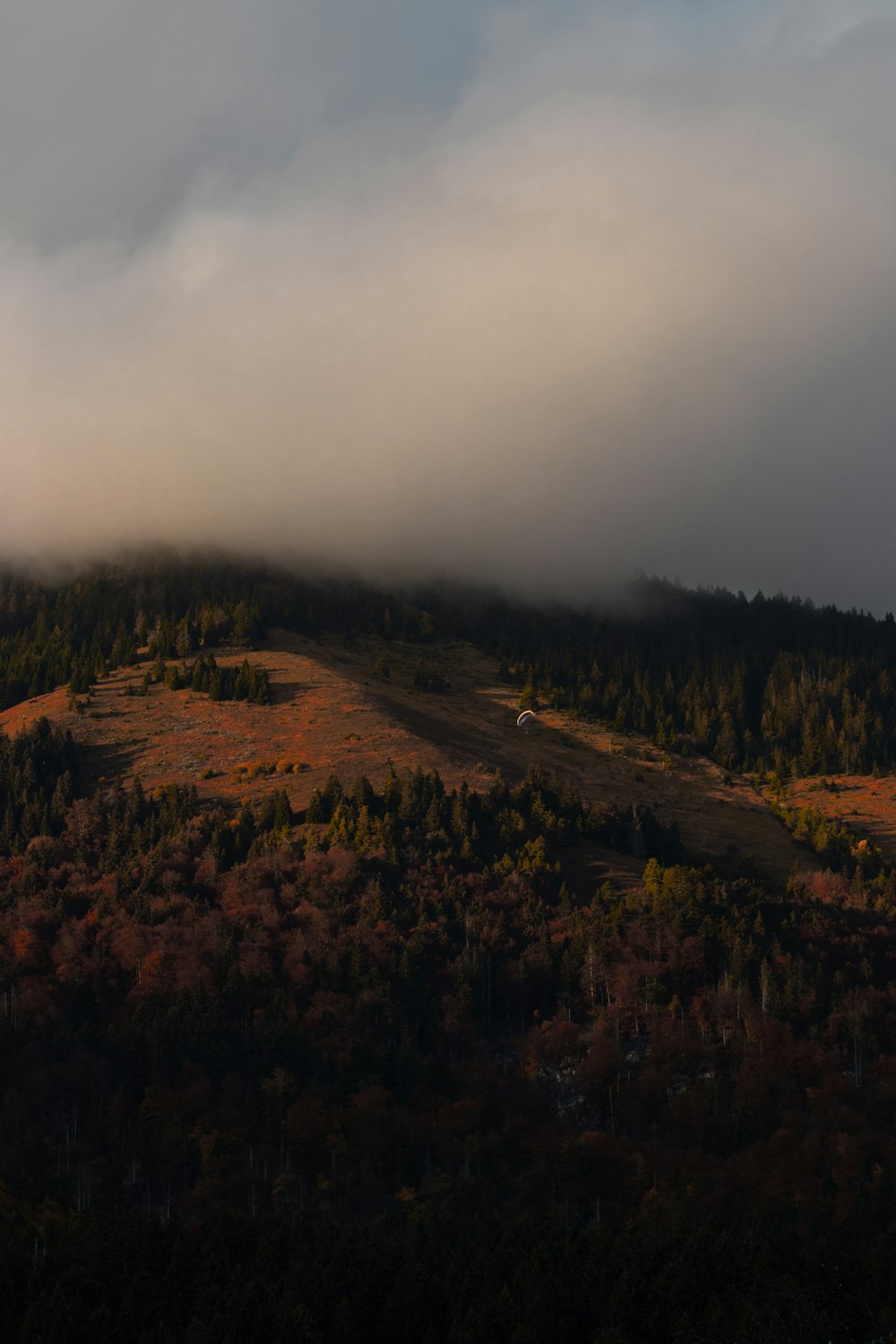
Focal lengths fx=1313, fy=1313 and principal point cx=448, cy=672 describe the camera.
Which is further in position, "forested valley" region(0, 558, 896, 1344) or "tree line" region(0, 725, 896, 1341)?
"tree line" region(0, 725, 896, 1341)

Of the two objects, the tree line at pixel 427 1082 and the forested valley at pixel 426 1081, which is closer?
the forested valley at pixel 426 1081

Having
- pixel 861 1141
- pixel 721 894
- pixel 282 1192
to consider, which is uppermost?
pixel 721 894

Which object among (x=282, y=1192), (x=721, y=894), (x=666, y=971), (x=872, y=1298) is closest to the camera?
(x=872, y=1298)

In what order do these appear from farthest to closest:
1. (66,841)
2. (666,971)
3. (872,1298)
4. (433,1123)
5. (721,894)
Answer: (66,841) < (721,894) < (666,971) < (433,1123) < (872,1298)

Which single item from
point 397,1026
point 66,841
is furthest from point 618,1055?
point 66,841

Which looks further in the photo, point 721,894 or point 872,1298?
point 721,894

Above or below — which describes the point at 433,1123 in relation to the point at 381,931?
below

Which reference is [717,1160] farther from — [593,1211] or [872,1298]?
[872,1298]
